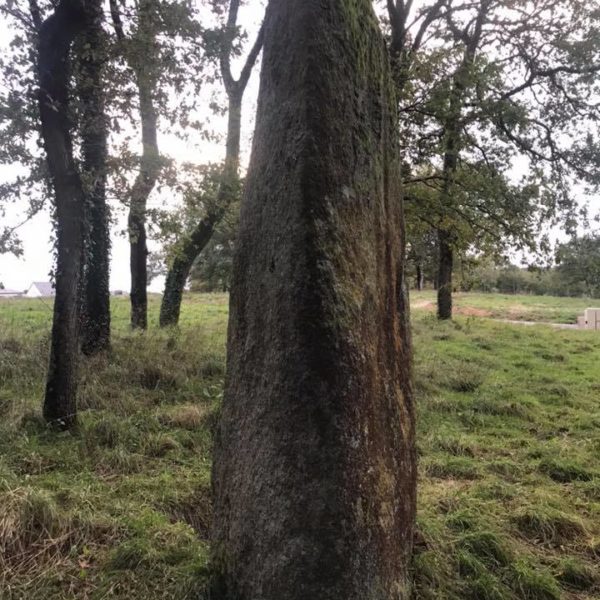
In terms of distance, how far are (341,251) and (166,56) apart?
515 cm

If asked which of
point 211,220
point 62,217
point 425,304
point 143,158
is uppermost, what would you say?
point 143,158

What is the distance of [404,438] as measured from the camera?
3.51m

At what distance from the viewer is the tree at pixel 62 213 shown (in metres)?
5.74

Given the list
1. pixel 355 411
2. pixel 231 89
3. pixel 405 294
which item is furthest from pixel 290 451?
pixel 231 89

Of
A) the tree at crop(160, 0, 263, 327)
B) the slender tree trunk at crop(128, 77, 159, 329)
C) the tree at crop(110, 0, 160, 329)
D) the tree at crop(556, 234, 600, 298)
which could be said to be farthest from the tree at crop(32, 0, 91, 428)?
the tree at crop(556, 234, 600, 298)

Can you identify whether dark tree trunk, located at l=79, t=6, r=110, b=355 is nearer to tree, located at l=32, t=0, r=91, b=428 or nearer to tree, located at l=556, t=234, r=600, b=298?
tree, located at l=32, t=0, r=91, b=428

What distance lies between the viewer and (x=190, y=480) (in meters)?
4.75

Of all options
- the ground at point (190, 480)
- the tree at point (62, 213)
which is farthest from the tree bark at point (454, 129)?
the tree at point (62, 213)

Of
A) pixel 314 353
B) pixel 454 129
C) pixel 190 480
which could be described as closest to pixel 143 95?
pixel 190 480

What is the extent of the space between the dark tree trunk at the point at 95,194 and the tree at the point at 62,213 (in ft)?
1.67

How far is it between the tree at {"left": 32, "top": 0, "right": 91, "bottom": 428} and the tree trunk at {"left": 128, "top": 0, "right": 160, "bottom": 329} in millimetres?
776

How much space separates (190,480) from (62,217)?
10.2 feet

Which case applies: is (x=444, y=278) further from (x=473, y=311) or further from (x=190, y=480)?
(x=190, y=480)

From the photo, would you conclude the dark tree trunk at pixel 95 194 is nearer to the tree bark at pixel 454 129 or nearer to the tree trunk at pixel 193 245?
the tree trunk at pixel 193 245
